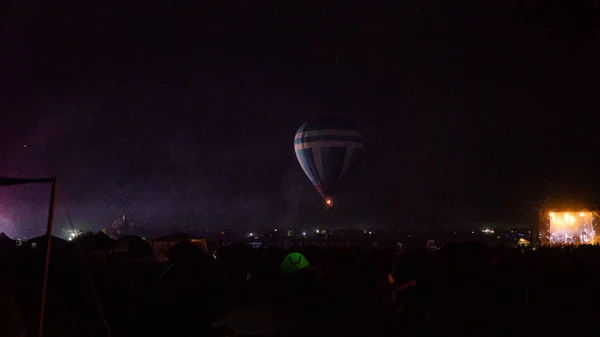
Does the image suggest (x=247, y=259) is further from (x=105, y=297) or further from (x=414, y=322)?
(x=414, y=322)

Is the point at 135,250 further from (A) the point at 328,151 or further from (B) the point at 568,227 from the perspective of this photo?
(B) the point at 568,227

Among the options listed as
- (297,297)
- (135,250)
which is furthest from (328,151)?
(297,297)

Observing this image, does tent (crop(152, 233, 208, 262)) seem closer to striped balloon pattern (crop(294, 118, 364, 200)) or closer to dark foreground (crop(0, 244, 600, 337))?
dark foreground (crop(0, 244, 600, 337))

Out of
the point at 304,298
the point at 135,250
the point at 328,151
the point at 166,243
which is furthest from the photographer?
the point at 328,151

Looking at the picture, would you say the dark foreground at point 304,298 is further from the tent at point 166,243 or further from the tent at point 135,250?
the tent at point 166,243

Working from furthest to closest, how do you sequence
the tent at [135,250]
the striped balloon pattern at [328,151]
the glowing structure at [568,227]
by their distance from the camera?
the striped balloon pattern at [328,151]
the glowing structure at [568,227]
the tent at [135,250]

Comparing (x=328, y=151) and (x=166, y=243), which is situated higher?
(x=328, y=151)

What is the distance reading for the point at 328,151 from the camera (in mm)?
45688

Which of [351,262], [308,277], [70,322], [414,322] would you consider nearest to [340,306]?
[414,322]

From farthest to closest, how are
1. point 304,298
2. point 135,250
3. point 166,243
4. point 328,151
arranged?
point 328,151, point 166,243, point 135,250, point 304,298

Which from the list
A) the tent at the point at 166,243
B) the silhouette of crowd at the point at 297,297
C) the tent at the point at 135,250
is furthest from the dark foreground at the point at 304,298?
the tent at the point at 166,243

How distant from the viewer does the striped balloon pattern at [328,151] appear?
45750mm

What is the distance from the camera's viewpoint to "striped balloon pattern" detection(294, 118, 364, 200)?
45.8m

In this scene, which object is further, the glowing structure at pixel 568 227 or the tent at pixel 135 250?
the glowing structure at pixel 568 227
